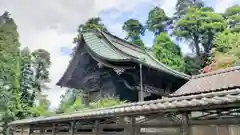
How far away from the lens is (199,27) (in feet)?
87.7

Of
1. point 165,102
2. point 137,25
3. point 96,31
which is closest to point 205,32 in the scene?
point 137,25

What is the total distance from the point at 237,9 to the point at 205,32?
3943mm

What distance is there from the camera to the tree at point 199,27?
25.9 m

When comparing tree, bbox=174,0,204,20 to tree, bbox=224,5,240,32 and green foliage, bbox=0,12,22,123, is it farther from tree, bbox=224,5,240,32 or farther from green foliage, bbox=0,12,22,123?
green foliage, bbox=0,12,22,123

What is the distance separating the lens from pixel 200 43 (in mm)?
28109

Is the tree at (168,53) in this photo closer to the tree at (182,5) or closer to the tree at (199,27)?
the tree at (199,27)

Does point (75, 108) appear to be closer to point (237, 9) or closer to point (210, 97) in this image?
point (210, 97)

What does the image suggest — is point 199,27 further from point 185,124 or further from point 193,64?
point 185,124

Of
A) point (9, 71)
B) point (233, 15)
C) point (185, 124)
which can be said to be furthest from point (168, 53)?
point (185, 124)

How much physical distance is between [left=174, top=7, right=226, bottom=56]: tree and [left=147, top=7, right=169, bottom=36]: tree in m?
4.54

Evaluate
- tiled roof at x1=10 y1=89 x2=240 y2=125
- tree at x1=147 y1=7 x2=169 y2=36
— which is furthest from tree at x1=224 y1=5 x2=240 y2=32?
tiled roof at x1=10 y1=89 x2=240 y2=125

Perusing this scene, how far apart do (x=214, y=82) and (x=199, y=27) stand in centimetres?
2065

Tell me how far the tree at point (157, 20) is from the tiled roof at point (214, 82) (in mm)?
25343

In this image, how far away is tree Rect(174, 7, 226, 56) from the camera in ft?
84.9
